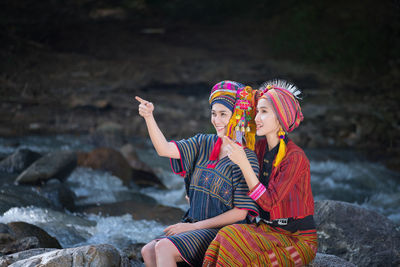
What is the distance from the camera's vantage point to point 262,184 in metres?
2.86

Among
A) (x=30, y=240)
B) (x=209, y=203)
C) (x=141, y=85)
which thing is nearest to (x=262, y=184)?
(x=209, y=203)

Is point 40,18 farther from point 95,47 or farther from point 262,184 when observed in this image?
point 262,184

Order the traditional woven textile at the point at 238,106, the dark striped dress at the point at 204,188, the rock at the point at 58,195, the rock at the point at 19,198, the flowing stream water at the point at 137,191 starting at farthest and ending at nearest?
the rock at the point at 58,195, the rock at the point at 19,198, the flowing stream water at the point at 137,191, the traditional woven textile at the point at 238,106, the dark striped dress at the point at 204,188

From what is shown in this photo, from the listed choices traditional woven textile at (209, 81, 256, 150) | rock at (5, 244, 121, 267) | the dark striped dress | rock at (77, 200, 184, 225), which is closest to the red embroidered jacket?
the dark striped dress

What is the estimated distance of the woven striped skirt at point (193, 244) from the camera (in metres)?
2.71

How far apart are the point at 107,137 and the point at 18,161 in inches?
111

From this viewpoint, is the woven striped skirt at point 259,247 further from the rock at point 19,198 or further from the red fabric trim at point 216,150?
the rock at point 19,198

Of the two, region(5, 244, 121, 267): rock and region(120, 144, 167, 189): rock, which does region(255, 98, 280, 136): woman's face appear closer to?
region(5, 244, 121, 267): rock

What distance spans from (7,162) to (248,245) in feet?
17.0

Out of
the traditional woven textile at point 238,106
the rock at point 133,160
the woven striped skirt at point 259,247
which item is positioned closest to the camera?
the woven striped skirt at point 259,247

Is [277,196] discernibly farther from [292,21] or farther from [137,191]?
[292,21]

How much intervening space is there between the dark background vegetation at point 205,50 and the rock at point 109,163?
3.13 metres

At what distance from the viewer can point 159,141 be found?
3.01m

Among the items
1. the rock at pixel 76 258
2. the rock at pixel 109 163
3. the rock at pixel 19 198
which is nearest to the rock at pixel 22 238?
the rock at pixel 19 198
